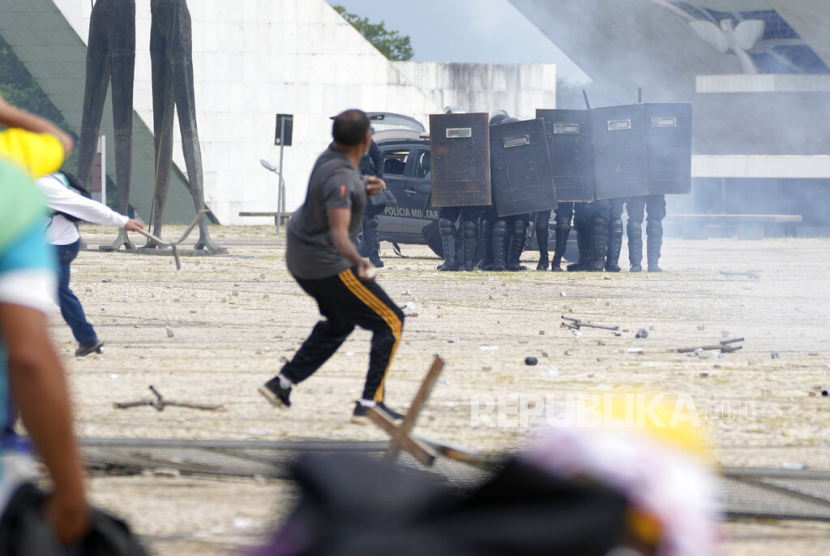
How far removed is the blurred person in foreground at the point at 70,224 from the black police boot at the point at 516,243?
820 cm

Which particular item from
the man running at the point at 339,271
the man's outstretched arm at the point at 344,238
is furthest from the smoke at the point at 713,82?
the man's outstretched arm at the point at 344,238

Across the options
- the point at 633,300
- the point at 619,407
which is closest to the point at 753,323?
the point at 633,300

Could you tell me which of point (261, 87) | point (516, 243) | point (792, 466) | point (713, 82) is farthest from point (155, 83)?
point (713, 82)

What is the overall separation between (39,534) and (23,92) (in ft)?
137

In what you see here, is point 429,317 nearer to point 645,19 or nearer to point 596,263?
point 596,263

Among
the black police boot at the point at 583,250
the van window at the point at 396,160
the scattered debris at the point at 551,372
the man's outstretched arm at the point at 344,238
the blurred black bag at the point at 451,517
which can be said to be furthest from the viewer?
the van window at the point at 396,160

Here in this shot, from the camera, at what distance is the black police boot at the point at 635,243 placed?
14500 millimetres

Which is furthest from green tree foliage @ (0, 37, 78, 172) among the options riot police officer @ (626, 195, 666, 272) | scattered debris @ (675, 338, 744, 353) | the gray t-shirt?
the gray t-shirt

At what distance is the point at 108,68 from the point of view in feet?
55.8

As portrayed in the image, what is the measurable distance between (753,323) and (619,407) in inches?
322

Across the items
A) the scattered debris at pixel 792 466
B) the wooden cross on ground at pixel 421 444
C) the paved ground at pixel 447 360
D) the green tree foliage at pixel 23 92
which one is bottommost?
the paved ground at pixel 447 360

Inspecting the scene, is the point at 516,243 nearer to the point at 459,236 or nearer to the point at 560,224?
the point at 560,224

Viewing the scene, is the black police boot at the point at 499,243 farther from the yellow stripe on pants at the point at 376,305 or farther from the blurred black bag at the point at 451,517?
the blurred black bag at the point at 451,517

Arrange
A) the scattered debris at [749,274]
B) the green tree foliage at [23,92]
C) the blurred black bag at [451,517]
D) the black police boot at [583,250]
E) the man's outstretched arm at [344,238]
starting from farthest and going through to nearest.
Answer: the green tree foliage at [23,92] → the black police boot at [583,250] → the scattered debris at [749,274] → the man's outstretched arm at [344,238] → the blurred black bag at [451,517]
